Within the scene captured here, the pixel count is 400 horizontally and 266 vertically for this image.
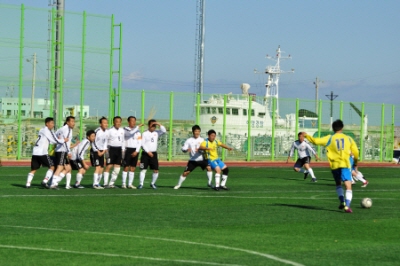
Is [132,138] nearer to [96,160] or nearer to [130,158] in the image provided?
[130,158]

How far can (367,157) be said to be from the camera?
178 ft

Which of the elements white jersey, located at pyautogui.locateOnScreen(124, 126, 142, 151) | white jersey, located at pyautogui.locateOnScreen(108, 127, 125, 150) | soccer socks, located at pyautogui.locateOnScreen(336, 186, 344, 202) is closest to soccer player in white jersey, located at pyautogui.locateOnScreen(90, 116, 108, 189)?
white jersey, located at pyautogui.locateOnScreen(108, 127, 125, 150)

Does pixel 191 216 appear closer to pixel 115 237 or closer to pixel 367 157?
pixel 115 237

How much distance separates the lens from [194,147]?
932 inches

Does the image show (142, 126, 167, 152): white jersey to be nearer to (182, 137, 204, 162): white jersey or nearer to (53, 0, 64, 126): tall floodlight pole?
(182, 137, 204, 162): white jersey

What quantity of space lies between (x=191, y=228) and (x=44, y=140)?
31.5 feet

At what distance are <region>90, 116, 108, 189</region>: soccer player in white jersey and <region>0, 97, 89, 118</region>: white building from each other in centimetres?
1644

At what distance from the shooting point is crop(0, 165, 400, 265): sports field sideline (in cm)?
1074

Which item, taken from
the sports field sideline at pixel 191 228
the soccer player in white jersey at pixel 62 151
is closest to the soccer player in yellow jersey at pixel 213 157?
the sports field sideline at pixel 191 228

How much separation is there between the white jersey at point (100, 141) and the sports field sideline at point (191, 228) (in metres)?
1.56

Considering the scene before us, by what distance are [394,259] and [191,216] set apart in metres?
5.80

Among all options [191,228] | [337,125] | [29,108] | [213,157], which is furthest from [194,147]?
[29,108]

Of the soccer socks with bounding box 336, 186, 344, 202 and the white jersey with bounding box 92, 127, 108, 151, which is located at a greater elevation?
the white jersey with bounding box 92, 127, 108, 151

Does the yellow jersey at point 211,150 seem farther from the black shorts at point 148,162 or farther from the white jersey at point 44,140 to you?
the white jersey at point 44,140
